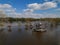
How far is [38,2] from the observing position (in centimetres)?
256

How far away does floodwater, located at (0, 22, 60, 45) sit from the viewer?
2664 mm

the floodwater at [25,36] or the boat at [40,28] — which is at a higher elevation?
the boat at [40,28]

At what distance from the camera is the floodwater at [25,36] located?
2664 mm

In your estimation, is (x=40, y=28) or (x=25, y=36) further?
(x=40, y=28)

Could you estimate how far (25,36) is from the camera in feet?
9.82

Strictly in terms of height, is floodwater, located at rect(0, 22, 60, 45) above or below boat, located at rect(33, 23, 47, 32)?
below

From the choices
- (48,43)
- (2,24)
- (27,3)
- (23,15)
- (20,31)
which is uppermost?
(27,3)

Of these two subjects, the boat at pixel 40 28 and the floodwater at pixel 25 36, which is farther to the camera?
the boat at pixel 40 28

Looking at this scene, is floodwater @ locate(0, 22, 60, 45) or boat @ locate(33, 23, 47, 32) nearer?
floodwater @ locate(0, 22, 60, 45)

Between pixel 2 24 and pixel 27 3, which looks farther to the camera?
pixel 2 24

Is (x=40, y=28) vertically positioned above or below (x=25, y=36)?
above

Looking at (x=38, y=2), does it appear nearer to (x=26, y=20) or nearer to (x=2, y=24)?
(x=26, y=20)

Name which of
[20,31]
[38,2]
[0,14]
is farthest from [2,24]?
[38,2]

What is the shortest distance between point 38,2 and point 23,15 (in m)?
0.47
